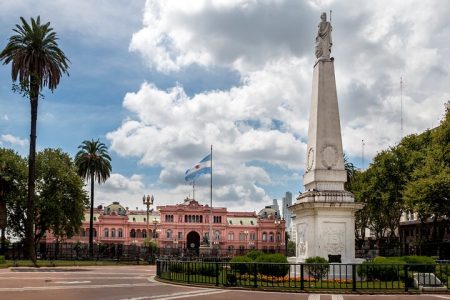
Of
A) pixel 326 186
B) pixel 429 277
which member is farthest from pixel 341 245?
pixel 429 277

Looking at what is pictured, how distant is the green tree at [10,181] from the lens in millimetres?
56062

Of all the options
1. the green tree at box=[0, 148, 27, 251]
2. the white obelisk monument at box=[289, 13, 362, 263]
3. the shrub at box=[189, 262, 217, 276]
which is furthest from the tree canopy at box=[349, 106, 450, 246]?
Result: the green tree at box=[0, 148, 27, 251]

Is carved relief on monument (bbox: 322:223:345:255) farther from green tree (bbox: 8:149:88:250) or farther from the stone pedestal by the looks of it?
green tree (bbox: 8:149:88:250)

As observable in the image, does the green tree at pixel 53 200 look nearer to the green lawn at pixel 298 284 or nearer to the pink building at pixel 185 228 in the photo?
the green lawn at pixel 298 284

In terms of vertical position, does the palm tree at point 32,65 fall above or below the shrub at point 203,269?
above

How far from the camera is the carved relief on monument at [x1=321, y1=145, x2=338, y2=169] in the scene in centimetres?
2655

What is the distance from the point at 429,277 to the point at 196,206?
A: 99.6 meters

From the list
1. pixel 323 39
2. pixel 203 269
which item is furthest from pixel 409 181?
pixel 203 269

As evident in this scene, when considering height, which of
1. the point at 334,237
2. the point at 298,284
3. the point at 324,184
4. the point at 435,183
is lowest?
the point at 298,284

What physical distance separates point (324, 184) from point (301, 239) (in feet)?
9.07

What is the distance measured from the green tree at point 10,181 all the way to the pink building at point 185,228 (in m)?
58.4

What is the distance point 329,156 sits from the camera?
1046 inches

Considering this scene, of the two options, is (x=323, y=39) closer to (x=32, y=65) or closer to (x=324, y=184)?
(x=324, y=184)

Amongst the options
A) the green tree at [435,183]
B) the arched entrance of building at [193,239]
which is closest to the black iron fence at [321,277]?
the green tree at [435,183]
